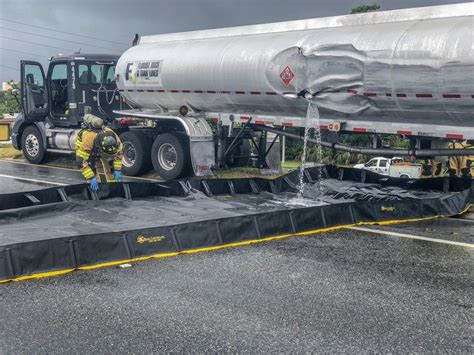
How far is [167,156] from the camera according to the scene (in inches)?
587

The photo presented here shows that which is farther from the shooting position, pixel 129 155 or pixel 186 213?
pixel 129 155

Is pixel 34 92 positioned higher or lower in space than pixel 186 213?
higher

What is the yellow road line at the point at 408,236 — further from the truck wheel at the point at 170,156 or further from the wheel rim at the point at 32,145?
the wheel rim at the point at 32,145

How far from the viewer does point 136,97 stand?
1563cm

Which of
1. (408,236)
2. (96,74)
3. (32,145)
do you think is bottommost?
(408,236)

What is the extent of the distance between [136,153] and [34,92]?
4290 millimetres

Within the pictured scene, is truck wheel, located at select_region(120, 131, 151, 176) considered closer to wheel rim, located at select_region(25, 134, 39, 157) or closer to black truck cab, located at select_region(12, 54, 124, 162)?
black truck cab, located at select_region(12, 54, 124, 162)

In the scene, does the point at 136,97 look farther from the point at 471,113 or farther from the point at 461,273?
the point at 461,273

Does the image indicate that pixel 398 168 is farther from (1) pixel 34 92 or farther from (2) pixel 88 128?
(2) pixel 88 128

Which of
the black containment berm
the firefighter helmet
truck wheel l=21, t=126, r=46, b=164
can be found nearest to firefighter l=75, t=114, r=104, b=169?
the firefighter helmet

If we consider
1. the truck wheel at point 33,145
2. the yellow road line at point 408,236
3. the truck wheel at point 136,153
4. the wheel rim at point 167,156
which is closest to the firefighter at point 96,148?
the wheel rim at point 167,156

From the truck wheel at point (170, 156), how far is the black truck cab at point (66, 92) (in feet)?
8.64

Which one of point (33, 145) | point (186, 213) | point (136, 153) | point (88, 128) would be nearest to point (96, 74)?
point (136, 153)

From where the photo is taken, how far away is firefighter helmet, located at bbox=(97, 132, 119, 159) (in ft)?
34.7
